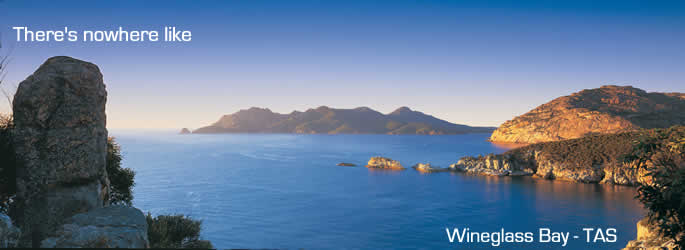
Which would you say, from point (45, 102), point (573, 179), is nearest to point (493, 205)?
point (573, 179)

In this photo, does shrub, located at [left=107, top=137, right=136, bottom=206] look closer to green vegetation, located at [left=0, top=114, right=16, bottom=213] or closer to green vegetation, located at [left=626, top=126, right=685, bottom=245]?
green vegetation, located at [left=0, top=114, right=16, bottom=213]

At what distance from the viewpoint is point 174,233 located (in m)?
12.3

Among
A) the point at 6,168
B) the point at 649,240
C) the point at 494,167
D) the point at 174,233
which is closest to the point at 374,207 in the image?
the point at 649,240

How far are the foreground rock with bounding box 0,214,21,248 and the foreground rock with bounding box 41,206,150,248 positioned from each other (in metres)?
1.12

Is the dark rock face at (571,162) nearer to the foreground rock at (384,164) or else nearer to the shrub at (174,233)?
the foreground rock at (384,164)

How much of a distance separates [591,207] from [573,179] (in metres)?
22.0

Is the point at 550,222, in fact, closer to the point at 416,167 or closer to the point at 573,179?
the point at 573,179

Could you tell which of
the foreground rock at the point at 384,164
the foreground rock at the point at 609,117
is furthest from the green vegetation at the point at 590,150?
the foreground rock at the point at 609,117

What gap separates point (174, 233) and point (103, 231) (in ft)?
14.4

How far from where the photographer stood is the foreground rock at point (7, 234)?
816 centimetres

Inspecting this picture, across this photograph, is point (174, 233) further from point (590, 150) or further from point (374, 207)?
point (590, 150)

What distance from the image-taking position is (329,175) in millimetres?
88875

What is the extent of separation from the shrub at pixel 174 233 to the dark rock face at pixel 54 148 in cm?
194

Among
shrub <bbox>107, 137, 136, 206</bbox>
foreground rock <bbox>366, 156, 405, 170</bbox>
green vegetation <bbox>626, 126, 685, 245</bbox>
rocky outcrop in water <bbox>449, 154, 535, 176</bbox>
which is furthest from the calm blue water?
green vegetation <bbox>626, 126, 685, 245</bbox>
